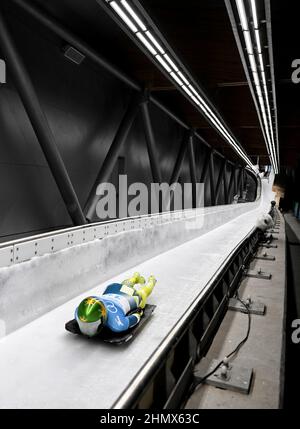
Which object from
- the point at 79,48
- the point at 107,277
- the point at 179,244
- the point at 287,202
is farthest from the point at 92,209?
the point at 287,202

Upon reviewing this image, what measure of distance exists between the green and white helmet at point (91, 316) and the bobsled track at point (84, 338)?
0.27 feet

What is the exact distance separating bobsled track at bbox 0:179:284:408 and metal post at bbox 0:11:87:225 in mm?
1370

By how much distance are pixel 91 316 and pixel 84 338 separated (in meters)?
0.20

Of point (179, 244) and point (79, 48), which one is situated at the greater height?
point (79, 48)

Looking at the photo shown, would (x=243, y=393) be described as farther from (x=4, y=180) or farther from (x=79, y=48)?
(x=79, y=48)

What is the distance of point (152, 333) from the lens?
1681 millimetres

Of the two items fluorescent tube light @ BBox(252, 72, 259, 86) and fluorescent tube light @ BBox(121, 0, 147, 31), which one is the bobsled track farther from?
fluorescent tube light @ BBox(252, 72, 259, 86)

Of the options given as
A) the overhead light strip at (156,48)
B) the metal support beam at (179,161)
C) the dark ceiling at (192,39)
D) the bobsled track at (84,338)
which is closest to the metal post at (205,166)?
the metal support beam at (179,161)

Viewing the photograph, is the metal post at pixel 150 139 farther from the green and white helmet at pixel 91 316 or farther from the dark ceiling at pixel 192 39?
the green and white helmet at pixel 91 316

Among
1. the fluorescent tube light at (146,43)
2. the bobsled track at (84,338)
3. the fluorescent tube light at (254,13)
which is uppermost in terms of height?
the fluorescent tube light at (146,43)

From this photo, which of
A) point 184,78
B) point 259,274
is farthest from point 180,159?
point 259,274

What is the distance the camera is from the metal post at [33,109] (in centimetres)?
336

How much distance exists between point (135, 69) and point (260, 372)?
5253 millimetres

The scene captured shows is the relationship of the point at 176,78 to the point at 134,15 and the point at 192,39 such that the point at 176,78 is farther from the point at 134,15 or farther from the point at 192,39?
the point at 134,15
